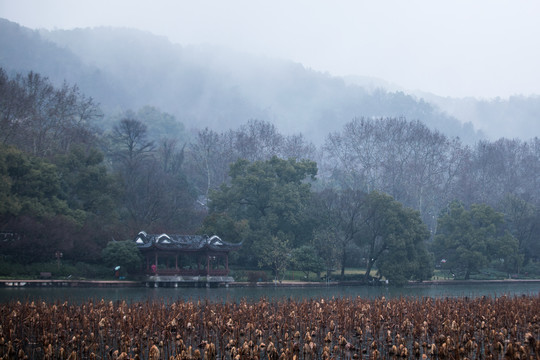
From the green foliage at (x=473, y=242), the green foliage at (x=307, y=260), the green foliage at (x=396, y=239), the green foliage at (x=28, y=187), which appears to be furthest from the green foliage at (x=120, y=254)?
the green foliage at (x=473, y=242)

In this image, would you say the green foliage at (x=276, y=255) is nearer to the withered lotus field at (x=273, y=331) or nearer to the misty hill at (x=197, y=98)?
the withered lotus field at (x=273, y=331)

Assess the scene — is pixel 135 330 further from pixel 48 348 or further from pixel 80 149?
pixel 80 149

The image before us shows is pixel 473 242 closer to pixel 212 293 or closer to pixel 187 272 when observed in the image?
pixel 187 272

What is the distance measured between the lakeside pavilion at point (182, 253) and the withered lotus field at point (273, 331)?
75.8 feet

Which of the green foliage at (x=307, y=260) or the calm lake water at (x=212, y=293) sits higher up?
the green foliage at (x=307, y=260)

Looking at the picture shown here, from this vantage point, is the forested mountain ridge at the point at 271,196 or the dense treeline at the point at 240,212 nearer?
the dense treeline at the point at 240,212

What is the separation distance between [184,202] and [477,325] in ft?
155

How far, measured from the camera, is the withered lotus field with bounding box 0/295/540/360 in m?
15.9

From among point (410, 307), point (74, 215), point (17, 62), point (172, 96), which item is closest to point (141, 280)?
point (74, 215)

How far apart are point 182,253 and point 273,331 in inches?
1179

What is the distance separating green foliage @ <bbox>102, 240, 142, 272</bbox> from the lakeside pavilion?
3.04 feet

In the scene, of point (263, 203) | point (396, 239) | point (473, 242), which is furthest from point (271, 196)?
point (473, 242)

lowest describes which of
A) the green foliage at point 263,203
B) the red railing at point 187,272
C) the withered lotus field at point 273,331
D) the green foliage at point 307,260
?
the withered lotus field at point 273,331

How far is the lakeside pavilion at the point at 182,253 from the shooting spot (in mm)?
46469
